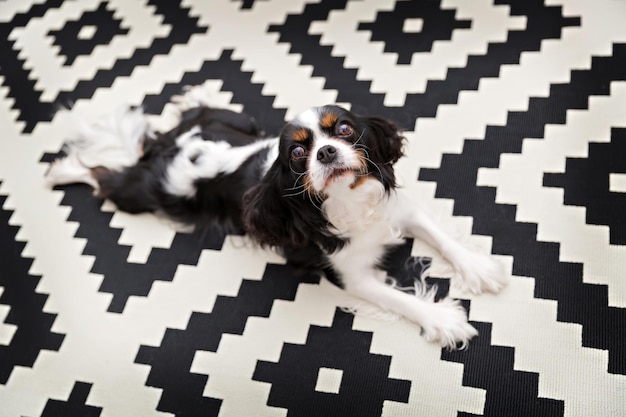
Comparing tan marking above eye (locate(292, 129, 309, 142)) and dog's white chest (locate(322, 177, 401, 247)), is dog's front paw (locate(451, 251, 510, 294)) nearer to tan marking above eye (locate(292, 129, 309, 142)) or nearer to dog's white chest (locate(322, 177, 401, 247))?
dog's white chest (locate(322, 177, 401, 247))

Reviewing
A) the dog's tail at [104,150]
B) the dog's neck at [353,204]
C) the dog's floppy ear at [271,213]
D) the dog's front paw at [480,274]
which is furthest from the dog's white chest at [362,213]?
the dog's tail at [104,150]

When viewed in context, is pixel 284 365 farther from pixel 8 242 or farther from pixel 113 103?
pixel 113 103

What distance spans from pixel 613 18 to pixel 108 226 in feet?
7.21

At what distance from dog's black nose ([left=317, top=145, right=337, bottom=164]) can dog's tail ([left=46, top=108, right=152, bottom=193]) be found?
1.15 m

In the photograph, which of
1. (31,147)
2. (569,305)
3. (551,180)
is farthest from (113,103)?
(569,305)

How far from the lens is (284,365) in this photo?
2.20 meters

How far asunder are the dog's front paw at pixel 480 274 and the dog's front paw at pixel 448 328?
0.10 meters

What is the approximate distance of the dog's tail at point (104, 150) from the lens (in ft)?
9.25

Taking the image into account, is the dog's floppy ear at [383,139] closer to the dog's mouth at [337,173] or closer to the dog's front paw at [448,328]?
the dog's mouth at [337,173]

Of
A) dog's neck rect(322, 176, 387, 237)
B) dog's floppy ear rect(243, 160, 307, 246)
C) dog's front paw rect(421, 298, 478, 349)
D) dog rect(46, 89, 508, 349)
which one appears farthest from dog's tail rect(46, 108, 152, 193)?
dog's front paw rect(421, 298, 478, 349)

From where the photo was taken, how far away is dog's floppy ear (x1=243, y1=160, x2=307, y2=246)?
6.79ft

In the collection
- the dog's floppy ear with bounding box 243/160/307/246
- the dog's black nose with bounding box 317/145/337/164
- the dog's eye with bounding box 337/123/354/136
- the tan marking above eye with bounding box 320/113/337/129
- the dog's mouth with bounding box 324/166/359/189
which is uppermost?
the tan marking above eye with bounding box 320/113/337/129

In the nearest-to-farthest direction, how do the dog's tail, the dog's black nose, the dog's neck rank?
1. the dog's black nose
2. the dog's neck
3. the dog's tail

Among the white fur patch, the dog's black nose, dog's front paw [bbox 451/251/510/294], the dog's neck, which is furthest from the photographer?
the white fur patch
